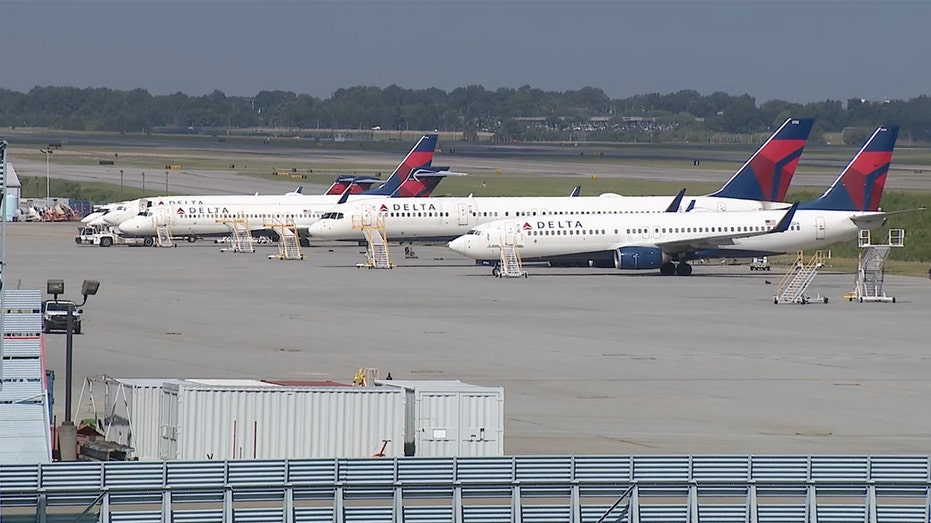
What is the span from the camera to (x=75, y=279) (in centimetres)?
7975

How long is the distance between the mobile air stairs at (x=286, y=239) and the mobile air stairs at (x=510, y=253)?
17.6 metres

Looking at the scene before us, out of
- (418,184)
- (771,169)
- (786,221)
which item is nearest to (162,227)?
(418,184)

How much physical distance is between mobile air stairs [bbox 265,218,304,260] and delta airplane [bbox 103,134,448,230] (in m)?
2.85

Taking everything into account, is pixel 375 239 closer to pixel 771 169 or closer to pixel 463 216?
pixel 463 216

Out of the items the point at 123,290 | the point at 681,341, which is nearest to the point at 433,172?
the point at 123,290

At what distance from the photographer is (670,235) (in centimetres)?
8731

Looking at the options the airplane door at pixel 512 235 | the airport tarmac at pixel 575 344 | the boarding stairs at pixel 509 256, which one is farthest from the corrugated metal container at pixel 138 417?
the airplane door at pixel 512 235

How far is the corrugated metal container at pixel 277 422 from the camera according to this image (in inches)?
1357

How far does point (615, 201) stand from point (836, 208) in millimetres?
16806

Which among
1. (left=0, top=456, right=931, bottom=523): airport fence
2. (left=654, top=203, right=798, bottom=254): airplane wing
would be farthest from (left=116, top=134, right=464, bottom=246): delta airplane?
(left=0, top=456, right=931, bottom=523): airport fence

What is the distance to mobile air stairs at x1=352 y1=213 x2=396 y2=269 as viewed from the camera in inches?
3629

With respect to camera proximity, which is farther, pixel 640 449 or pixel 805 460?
pixel 640 449

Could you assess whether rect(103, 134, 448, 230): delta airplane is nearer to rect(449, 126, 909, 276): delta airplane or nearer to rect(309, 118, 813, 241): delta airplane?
rect(309, 118, 813, 241): delta airplane

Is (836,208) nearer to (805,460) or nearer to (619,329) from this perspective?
(619,329)
